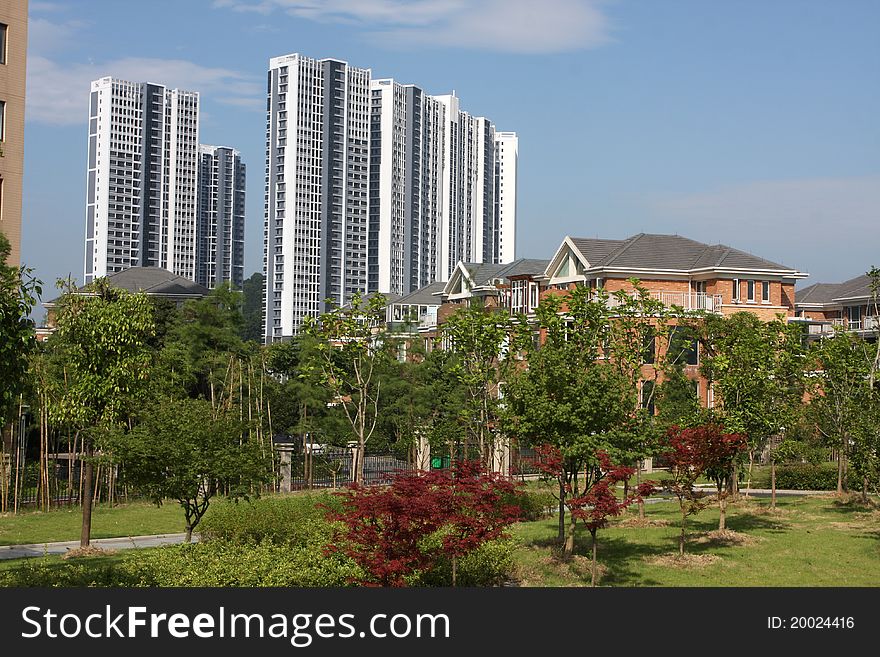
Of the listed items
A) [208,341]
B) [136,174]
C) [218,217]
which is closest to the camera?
[208,341]

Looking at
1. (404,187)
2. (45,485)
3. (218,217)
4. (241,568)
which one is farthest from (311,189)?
(241,568)

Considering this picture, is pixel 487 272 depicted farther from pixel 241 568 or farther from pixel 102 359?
pixel 241 568

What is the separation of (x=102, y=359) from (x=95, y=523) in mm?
5614

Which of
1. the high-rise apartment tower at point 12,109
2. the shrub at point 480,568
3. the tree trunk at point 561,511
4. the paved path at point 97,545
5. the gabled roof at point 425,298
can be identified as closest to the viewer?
the shrub at point 480,568

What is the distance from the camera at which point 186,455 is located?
16.9 m

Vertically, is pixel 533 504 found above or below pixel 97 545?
above

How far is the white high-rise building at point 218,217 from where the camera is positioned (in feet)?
452

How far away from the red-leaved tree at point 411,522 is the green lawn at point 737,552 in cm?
321

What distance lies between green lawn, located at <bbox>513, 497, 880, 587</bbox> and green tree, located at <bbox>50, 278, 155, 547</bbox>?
853 cm

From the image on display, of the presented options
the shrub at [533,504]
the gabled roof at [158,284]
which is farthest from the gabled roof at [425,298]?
the shrub at [533,504]

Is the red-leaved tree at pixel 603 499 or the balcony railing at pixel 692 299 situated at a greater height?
the balcony railing at pixel 692 299

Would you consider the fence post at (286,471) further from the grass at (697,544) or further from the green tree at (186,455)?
the green tree at (186,455)

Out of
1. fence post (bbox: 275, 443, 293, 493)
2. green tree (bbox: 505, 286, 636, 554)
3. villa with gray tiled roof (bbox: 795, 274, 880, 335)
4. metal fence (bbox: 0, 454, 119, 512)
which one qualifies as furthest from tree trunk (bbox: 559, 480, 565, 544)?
villa with gray tiled roof (bbox: 795, 274, 880, 335)

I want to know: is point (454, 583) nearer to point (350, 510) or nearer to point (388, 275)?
point (350, 510)
